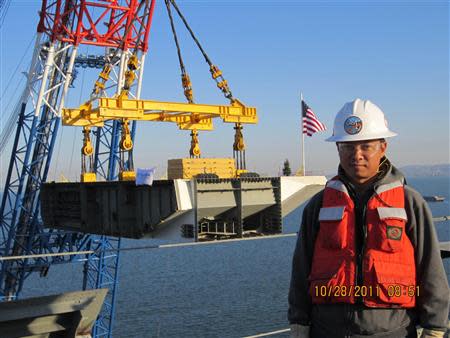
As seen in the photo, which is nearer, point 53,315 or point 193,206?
point 53,315

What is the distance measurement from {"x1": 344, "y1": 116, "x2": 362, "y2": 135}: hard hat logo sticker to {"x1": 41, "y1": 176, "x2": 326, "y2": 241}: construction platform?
1296cm

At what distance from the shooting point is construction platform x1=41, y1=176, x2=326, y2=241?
16.5 metres

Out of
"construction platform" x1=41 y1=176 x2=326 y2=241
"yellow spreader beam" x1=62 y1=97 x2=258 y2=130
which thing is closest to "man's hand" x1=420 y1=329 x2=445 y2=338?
"construction platform" x1=41 y1=176 x2=326 y2=241

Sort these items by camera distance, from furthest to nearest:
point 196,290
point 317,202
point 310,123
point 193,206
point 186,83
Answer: point 196,290 → point 186,83 → point 310,123 → point 193,206 → point 317,202

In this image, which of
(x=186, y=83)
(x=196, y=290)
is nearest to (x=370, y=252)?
(x=186, y=83)

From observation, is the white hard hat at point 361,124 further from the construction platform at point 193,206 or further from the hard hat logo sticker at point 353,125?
the construction platform at point 193,206

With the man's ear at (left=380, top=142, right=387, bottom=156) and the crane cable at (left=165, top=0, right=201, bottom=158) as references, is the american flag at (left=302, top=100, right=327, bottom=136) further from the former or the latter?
the man's ear at (left=380, top=142, right=387, bottom=156)

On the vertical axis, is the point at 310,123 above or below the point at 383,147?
above

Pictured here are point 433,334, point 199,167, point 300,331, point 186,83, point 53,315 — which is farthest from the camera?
point 186,83

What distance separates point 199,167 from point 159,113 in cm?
A: 682

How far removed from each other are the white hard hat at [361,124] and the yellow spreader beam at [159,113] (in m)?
17.0

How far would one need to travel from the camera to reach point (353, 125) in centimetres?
333
